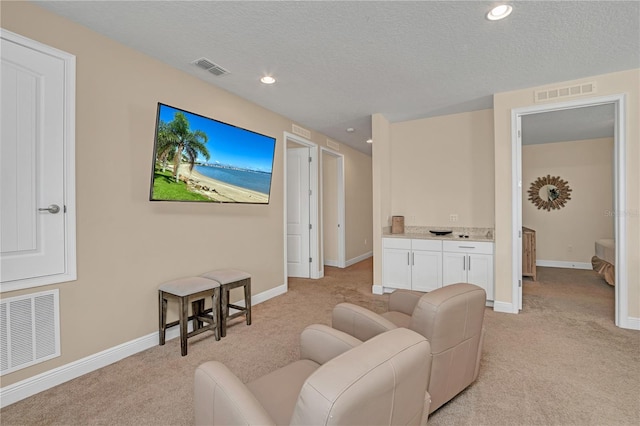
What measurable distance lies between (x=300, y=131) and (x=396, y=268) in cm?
256

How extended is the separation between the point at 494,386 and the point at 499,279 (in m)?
1.88

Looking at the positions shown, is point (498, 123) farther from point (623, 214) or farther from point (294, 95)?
point (294, 95)

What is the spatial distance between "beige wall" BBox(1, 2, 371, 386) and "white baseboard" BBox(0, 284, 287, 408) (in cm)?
4

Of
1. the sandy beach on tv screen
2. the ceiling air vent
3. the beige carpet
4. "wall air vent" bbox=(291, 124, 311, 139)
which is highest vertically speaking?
the ceiling air vent

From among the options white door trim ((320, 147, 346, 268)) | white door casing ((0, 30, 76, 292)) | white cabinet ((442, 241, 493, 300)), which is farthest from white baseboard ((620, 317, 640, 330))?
white door casing ((0, 30, 76, 292))

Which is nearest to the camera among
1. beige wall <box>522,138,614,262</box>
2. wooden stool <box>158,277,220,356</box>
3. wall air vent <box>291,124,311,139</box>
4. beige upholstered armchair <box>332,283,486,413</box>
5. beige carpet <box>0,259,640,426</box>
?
beige upholstered armchair <box>332,283,486,413</box>

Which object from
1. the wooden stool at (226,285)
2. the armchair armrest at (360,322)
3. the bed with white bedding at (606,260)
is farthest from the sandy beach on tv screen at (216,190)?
the bed with white bedding at (606,260)

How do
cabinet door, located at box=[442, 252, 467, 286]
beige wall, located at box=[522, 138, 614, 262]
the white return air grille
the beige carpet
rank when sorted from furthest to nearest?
beige wall, located at box=[522, 138, 614, 262]
cabinet door, located at box=[442, 252, 467, 286]
the white return air grille
the beige carpet

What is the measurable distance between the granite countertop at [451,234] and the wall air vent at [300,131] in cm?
198

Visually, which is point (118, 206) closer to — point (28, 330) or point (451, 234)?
point (28, 330)

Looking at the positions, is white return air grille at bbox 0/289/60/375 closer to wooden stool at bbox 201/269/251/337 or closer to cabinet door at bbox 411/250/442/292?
wooden stool at bbox 201/269/251/337

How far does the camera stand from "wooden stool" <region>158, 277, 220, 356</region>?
2559 mm

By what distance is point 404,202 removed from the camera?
189 inches

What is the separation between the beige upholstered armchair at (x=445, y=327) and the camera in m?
1.57
